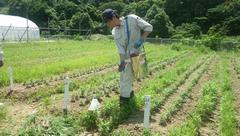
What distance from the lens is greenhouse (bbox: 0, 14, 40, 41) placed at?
144 ft

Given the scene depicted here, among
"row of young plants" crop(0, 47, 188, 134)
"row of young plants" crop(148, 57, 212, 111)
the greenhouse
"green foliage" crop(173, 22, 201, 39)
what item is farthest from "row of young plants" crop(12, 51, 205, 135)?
"green foliage" crop(173, 22, 201, 39)

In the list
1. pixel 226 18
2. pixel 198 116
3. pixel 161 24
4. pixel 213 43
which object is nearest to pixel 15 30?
pixel 161 24

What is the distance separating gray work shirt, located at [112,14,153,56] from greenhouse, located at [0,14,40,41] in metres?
34.8

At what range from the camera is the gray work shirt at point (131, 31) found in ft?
27.9

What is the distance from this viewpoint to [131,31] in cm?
858

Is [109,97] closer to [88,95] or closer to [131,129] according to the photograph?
[88,95]

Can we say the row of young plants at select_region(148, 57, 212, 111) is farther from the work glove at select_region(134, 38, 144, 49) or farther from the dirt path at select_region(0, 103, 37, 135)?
the dirt path at select_region(0, 103, 37, 135)

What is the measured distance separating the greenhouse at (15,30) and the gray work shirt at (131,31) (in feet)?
114

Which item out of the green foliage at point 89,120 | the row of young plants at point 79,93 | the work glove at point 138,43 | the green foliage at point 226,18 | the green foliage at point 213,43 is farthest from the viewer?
the green foliage at point 226,18

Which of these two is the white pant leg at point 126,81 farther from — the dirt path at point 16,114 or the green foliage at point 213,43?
the green foliage at point 213,43

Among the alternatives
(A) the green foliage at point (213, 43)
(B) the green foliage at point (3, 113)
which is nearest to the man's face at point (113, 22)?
(B) the green foliage at point (3, 113)

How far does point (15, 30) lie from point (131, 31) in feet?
129

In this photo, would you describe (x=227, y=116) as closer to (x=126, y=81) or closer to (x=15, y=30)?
(x=126, y=81)

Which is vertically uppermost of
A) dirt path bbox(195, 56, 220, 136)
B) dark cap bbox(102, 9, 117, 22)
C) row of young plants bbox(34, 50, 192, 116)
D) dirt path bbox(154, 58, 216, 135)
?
dark cap bbox(102, 9, 117, 22)
